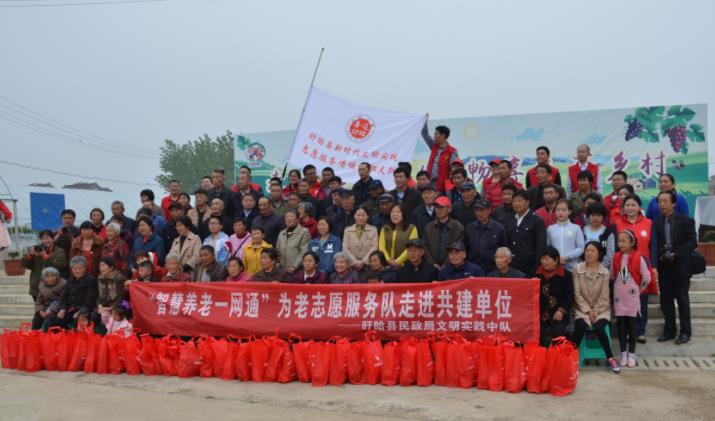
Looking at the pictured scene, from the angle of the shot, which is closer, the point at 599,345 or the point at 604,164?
the point at 599,345

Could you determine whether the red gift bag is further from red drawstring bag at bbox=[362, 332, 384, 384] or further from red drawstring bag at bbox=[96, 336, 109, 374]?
red drawstring bag at bbox=[362, 332, 384, 384]

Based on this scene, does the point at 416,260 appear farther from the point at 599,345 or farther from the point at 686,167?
the point at 686,167

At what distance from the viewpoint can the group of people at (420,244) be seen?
19.6 feet

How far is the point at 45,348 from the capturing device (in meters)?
6.70

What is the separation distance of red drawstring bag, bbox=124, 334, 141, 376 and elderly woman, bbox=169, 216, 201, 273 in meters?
1.21

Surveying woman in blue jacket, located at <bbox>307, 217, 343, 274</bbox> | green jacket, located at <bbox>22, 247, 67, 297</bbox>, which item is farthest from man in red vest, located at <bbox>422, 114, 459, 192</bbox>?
green jacket, located at <bbox>22, 247, 67, 297</bbox>

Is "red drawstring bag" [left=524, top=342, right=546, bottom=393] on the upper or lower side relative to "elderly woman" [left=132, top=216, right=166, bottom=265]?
lower

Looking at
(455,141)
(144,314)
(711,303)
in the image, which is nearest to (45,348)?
(144,314)

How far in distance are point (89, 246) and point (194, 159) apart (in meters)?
45.5

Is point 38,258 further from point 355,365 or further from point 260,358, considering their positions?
point 355,365

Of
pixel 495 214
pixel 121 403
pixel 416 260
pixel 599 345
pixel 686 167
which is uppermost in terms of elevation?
pixel 686 167

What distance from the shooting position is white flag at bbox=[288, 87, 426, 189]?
1013 cm

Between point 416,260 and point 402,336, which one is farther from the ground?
point 416,260

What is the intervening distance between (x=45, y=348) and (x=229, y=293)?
215 cm
